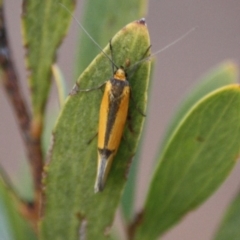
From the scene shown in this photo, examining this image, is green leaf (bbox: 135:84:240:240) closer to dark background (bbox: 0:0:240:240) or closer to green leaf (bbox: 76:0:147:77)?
green leaf (bbox: 76:0:147:77)

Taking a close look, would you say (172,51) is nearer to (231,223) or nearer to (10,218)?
(231,223)

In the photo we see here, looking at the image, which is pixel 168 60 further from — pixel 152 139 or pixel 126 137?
pixel 126 137

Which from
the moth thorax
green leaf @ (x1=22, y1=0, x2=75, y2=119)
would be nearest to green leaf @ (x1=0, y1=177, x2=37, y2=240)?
green leaf @ (x1=22, y1=0, x2=75, y2=119)

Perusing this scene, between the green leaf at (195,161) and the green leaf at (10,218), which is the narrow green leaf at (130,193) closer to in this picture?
the green leaf at (195,161)

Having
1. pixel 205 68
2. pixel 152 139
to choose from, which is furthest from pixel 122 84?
pixel 205 68

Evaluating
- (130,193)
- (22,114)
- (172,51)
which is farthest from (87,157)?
(172,51)
